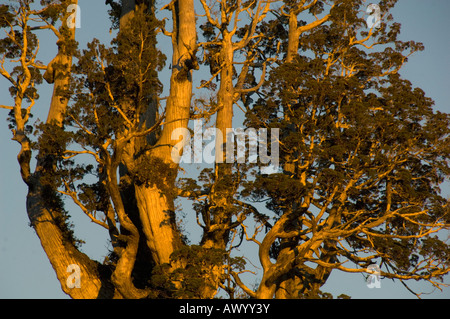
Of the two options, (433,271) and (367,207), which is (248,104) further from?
(433,271)

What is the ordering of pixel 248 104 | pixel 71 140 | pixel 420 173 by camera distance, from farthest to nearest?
1. pixel 248 104
2. pixel 420 173
3. pixel 71 140

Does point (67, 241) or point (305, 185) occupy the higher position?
point (305, 185)

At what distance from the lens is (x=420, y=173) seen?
31531mm

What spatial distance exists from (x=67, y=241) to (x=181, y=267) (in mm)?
4220

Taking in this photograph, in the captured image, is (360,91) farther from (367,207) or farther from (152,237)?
(152,237)

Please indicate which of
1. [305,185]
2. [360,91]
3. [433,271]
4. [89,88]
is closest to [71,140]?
[89,88]

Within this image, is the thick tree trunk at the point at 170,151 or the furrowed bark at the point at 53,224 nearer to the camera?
the furrowed bark at the point at 53,224

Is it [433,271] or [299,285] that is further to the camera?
[299,285]

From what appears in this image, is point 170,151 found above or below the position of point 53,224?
above

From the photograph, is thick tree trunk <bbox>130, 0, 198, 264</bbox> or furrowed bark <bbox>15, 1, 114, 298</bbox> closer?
furrowed bark <bbox>15, 1, 114, 298</bbox>

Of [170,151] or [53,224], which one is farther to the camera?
Result: [170,151]
